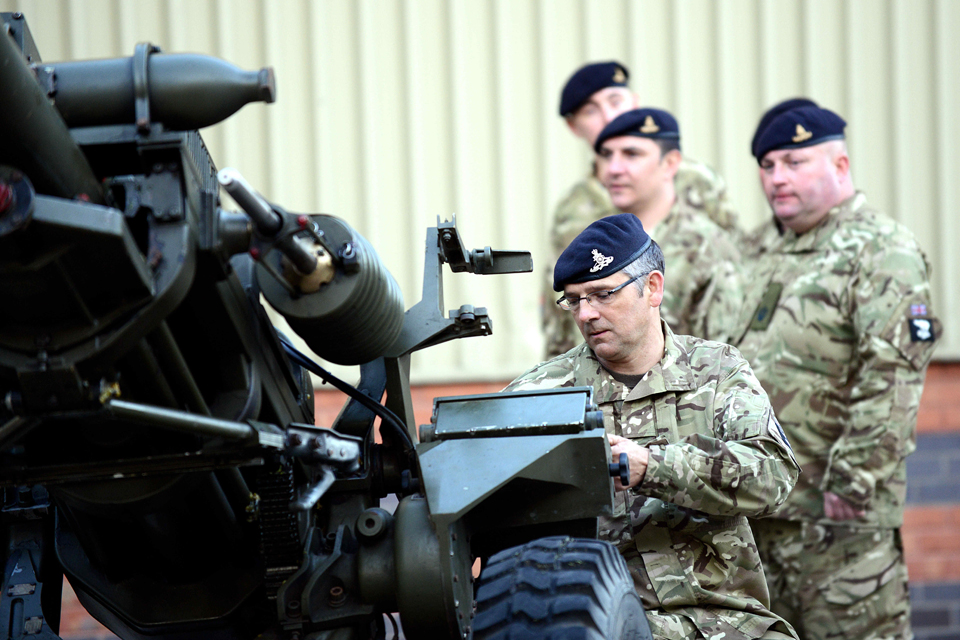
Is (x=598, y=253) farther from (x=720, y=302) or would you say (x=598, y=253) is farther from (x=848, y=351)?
(x=720, y=302)

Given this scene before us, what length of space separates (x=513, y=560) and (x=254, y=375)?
0.78 meters

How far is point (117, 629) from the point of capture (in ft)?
12.2

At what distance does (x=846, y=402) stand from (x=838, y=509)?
46cm

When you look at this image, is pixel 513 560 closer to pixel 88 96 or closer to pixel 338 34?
pixel 88 96

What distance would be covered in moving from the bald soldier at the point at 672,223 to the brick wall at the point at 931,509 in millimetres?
2145

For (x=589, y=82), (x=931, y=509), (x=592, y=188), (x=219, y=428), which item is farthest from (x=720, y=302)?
(x=219, y=428)

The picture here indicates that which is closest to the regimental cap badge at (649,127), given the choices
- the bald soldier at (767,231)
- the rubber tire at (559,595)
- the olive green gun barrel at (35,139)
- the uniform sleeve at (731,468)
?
the bald soldier at (767,231)

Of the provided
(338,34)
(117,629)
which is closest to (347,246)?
(117,629)

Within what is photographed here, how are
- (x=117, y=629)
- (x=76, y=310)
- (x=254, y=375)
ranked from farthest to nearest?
(x=117, y=629), (x=254, y=375), (x=76, y=310)

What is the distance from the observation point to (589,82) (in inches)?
263

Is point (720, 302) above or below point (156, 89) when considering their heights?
below

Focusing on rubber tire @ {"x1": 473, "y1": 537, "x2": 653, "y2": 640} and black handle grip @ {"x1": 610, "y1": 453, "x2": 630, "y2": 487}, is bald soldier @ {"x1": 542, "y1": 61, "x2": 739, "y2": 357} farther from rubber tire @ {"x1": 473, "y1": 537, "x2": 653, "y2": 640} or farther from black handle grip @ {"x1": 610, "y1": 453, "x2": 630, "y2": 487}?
rubber tire @ {"x1": 473, "y1": 537, "x2": 653, "y2": 640}

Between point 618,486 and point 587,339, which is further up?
point 587,339

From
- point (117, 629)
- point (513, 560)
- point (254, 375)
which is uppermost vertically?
point (254, 375)
